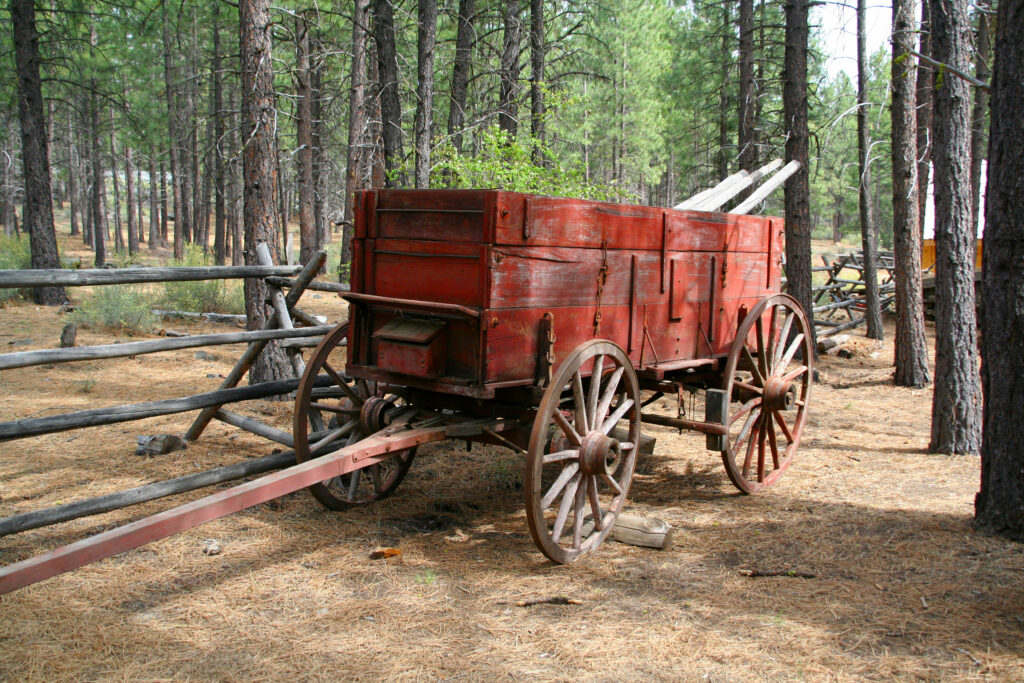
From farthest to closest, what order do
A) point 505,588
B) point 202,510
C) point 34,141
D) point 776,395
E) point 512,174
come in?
point 34,141
point 512,174
point 776,395
point 505,588
point 202,510

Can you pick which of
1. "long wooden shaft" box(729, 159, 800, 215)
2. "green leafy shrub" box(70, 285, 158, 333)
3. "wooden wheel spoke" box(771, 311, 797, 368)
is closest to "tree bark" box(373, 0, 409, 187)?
"long wooden shaft" box(729, 159, 800, 215)

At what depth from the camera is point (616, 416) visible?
443cm

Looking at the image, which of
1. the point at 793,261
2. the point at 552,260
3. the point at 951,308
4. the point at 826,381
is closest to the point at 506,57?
the point at 793,261

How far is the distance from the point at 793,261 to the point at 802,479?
530 centimetres

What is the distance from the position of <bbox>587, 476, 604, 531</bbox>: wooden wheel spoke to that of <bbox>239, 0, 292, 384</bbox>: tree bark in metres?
4.58

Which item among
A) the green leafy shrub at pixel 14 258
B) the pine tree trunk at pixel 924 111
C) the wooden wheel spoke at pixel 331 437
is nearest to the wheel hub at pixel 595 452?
the wooden wheel spoke at pixel 331 437

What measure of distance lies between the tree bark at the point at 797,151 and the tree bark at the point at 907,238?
1109 millimetres

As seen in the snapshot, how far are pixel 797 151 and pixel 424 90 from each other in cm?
507

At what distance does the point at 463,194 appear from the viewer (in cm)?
389

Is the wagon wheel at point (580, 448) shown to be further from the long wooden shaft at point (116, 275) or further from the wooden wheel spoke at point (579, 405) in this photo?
the long wooden shaft at point (116, 275)

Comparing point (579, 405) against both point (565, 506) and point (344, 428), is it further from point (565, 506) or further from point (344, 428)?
point (344, 428)

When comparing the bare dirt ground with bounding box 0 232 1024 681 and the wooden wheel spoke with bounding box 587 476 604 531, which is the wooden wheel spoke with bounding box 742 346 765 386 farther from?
the wooden wheel spoke with bounding box 587 476 604 531

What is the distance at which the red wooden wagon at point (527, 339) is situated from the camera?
12.6ft

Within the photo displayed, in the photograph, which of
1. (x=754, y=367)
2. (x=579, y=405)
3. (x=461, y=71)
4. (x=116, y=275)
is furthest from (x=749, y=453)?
(x=461, y=71)
